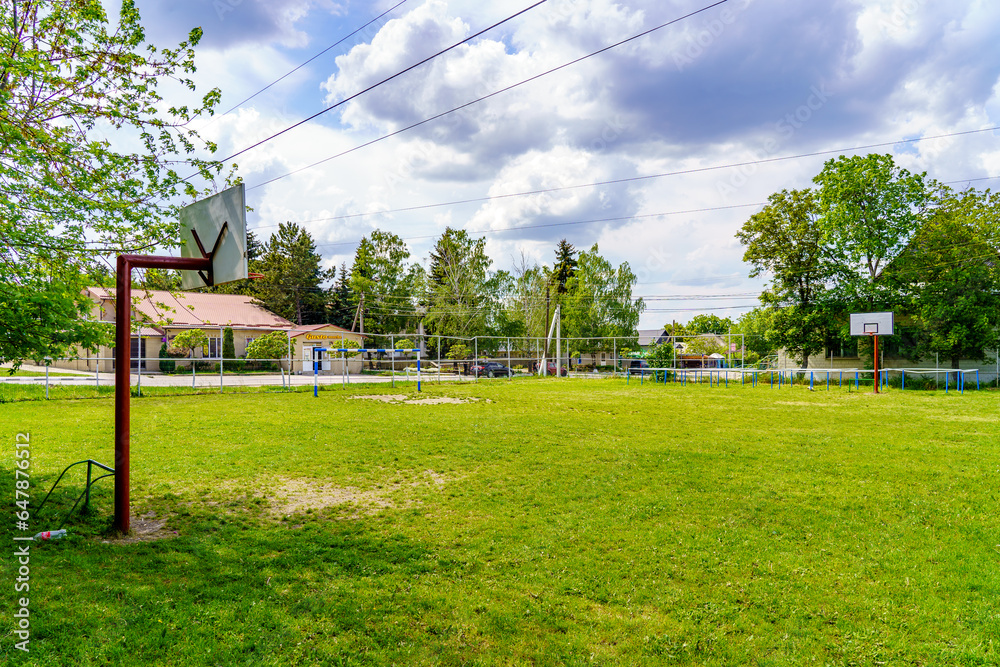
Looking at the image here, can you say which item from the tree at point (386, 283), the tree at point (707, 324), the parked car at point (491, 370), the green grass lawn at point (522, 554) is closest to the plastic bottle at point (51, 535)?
the green grass lawn at point (522, 554)

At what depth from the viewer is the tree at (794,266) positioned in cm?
2866

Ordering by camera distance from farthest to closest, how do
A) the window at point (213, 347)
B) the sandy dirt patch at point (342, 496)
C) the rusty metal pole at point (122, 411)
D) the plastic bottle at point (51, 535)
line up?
the window at point (213, 347), the sandy dirt patch at point (342, 496), the rusty metal pole at point (122, 411), the plastic bottle at point (51, 535)

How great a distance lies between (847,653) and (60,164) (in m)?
8.03

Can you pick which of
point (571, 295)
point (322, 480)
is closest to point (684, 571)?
point (322, 480)

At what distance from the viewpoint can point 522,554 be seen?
4805mm

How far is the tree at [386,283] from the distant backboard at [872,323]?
32730 mm

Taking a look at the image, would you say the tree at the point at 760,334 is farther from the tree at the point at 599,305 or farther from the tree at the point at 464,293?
the tree at the point at 464,293

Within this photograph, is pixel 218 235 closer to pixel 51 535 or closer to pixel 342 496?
pixel 51 535

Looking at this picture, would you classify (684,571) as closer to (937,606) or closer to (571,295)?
(937,606)

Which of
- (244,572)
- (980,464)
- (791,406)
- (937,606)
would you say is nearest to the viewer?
(937,606)

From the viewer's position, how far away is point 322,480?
7285mm

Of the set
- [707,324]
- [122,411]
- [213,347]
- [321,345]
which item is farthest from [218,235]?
[707,324]

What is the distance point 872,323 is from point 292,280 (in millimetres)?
44200

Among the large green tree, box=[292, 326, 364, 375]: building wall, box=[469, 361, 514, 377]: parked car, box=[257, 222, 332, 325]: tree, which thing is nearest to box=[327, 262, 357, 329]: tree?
box=[257, 222, 332, 325]: tree
